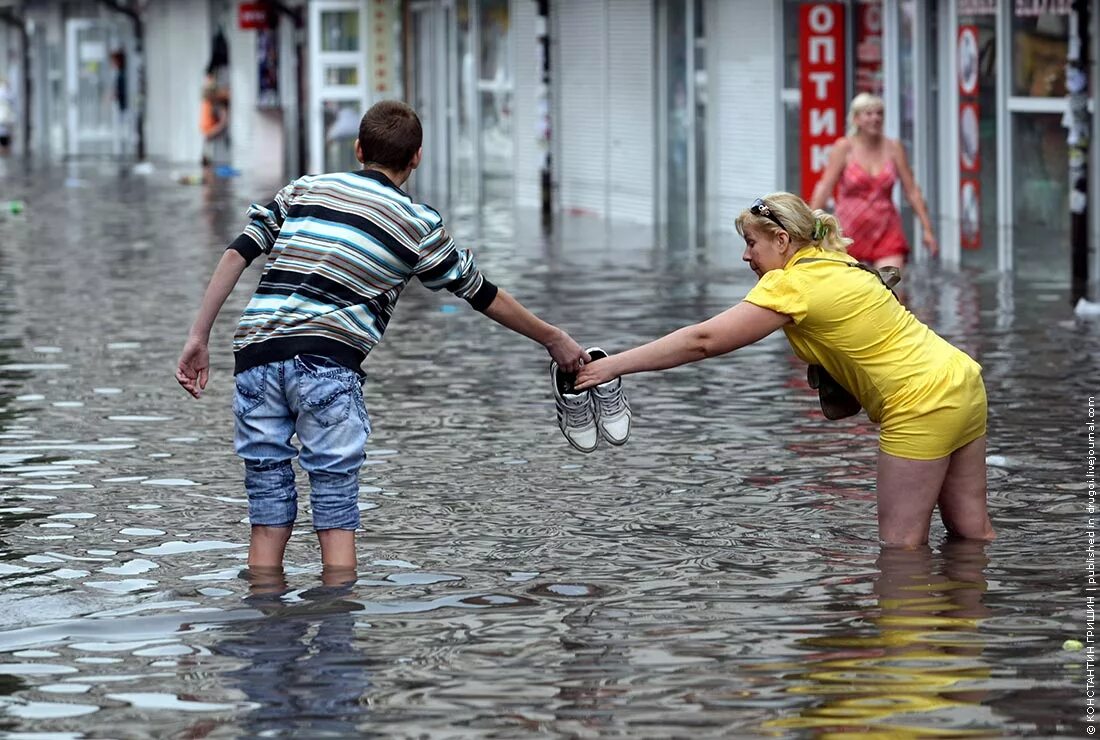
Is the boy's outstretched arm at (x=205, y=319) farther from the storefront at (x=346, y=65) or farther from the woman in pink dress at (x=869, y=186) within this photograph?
the storefront at (x=346, y=65)

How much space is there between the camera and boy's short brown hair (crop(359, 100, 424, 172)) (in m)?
6.92

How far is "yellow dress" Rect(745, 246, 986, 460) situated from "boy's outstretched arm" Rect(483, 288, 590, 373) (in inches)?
23.4

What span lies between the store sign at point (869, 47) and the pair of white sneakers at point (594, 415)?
1445 cm

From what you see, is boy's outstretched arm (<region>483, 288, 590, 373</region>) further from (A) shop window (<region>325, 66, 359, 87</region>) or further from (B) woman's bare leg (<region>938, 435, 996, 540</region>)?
(A) shop window (<region>325, 66, 359, 87</region>)

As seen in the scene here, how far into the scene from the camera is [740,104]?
2517cm

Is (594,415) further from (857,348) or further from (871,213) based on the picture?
(871,213)

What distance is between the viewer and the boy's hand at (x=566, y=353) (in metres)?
7.35

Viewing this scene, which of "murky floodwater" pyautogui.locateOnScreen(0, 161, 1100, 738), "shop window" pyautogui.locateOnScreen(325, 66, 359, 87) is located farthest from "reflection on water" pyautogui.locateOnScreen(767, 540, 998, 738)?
"shop window" pyautogui.locateOnScreen(325, 66, 359, 87)

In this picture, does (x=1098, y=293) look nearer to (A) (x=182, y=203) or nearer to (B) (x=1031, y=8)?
(B) (x=1031, y=8)

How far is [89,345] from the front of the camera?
1487 cm

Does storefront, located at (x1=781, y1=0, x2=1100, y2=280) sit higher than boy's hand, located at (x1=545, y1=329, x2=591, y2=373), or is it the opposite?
storefront, located at (x1=781, y1=0, x2=1100, y2=280)

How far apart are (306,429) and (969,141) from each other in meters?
13.8

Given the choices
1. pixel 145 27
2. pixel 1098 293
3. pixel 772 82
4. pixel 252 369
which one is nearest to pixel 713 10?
pixel 772 82

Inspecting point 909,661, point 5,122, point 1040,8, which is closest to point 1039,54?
point 1040,8
